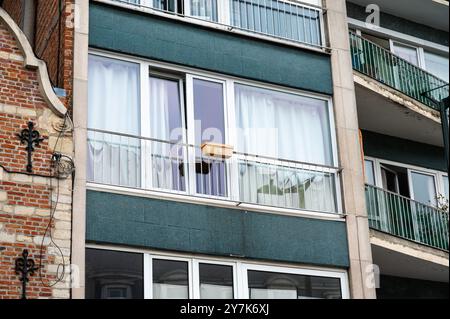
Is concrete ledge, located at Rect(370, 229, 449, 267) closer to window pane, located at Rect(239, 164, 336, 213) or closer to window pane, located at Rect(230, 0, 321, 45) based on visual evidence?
window pane, located at Rect(239, 164, 336, 213)

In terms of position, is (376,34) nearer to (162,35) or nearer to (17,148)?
(162,35)

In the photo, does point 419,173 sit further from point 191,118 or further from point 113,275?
point 113,275

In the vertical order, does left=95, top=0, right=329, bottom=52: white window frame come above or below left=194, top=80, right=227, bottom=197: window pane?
above

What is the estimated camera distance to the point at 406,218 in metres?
17.4

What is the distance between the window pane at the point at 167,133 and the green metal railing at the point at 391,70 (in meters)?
4.63

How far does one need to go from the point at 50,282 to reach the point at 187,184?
8.93ft

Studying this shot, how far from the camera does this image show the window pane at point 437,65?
21172mm

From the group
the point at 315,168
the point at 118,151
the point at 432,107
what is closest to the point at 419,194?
the point at 432,107

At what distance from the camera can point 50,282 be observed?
12.4 metres

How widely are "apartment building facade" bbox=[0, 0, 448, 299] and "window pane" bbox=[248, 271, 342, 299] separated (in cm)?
2

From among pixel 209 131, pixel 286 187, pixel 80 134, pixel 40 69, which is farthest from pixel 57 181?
pixel 286 187

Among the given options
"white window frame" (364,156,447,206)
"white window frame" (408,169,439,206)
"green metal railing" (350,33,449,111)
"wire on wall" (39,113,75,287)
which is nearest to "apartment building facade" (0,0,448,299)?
"wire on wall" (39,113,75,287)

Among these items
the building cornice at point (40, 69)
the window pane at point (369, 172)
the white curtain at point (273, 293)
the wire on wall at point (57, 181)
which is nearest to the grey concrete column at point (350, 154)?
the white curtain at point (273, 293)

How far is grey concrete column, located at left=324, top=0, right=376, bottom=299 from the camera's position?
14719 mm
